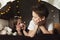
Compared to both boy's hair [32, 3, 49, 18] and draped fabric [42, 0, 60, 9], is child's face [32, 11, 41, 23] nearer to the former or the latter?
boy's hair [32, 3, 49, 18]

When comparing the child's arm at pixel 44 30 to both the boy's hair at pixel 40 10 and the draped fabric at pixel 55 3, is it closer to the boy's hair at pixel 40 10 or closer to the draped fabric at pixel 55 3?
the boy's hair at pixel 40 10

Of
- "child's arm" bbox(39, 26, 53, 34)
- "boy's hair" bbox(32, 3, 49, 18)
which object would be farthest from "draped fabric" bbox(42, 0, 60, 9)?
"child's arm" bbox(39, 26, 53, 34)

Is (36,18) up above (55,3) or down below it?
below

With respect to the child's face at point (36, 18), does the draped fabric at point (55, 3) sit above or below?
above

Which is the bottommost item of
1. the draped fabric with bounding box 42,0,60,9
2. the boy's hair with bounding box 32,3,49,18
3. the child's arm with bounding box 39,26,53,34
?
the child's arm with bounding box 39,26,53,34

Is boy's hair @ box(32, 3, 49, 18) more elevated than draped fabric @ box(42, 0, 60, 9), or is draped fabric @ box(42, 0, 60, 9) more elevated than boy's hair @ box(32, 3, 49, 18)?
draped fabric @ box(42, 0, 60, 9)

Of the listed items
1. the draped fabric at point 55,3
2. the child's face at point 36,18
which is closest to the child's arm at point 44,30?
the child's face at point 36,18

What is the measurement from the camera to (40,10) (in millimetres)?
1231

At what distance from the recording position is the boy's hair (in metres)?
1.23

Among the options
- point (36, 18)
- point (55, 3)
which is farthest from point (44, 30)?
point (55, 3)

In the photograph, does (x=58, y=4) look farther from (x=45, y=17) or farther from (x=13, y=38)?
(x=13, y=38)

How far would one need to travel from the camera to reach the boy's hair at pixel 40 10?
1.23m

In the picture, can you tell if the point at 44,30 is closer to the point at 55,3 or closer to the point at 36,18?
the point at 36,18

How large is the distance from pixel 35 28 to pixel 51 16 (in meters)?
0.15
